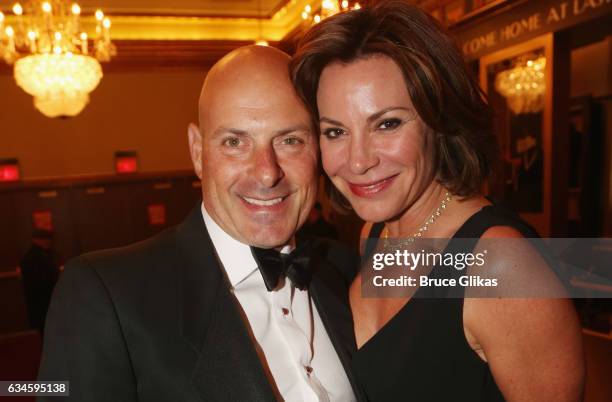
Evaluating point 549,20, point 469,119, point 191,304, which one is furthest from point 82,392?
point 549,20

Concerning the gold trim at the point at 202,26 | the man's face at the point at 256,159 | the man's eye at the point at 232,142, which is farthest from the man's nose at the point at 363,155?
the gold trim at the point at 202,26

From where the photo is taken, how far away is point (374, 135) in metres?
1.47

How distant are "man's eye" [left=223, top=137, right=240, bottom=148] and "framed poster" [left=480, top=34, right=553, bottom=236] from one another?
10.2 ft

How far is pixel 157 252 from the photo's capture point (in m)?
1.40

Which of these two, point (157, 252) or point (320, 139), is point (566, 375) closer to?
point (320, 139)

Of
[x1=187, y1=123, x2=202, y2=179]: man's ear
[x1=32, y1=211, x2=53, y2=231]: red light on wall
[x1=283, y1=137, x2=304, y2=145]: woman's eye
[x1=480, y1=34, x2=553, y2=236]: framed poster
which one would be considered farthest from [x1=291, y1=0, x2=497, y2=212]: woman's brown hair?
[x1=32, y1=211, x2=53, y2=231]: red light on wall

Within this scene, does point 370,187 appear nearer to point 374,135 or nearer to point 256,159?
point 374,135

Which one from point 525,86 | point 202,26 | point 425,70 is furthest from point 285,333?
point 202,26

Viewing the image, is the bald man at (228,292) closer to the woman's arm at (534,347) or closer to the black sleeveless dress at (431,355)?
the black sleeveless dress at (431,355)

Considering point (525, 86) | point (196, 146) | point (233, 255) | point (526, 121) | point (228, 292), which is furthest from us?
point (526, 121)

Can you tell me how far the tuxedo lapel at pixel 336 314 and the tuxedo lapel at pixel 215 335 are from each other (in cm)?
35

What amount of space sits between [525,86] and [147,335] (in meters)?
4.04

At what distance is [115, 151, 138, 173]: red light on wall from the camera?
25.3 feet

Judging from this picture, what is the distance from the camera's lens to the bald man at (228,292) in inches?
46.7
